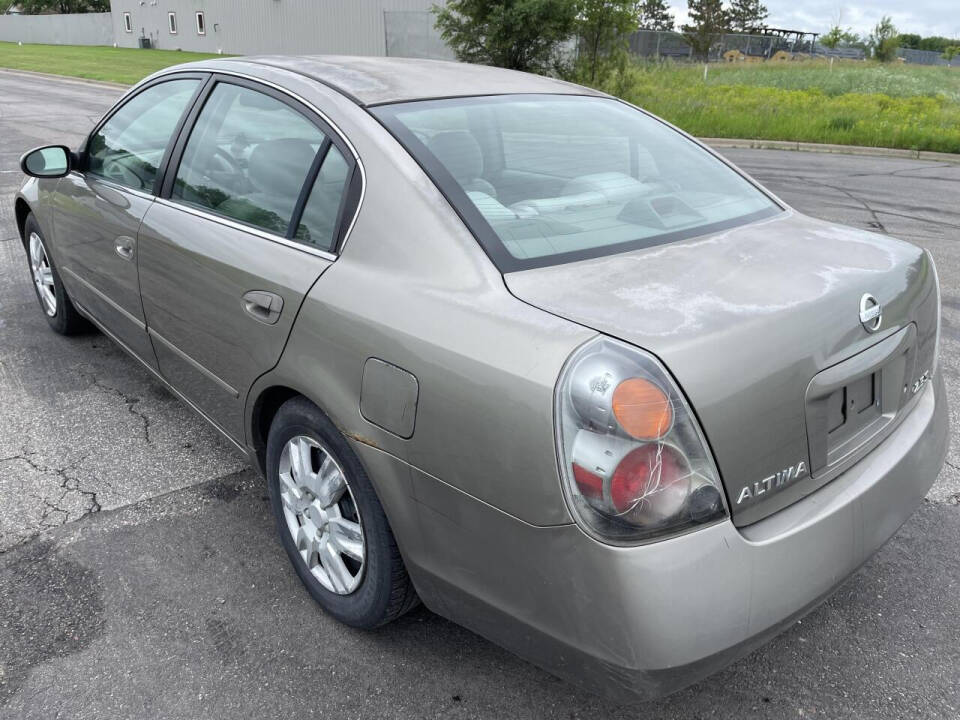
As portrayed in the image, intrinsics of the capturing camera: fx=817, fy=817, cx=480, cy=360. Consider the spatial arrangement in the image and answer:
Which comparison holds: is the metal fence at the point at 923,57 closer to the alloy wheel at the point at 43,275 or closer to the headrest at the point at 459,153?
the alloy wheel at the point at 43,275

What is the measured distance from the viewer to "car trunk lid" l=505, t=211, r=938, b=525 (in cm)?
171

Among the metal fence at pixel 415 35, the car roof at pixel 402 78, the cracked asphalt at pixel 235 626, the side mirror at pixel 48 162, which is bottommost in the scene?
the cracked asphalt at pixel 235 626

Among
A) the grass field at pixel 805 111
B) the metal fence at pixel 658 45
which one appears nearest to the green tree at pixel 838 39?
the metal fence at pixel 658 45

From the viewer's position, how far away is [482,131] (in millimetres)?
2609

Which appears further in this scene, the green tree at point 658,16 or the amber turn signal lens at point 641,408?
the green tree at point 658,16

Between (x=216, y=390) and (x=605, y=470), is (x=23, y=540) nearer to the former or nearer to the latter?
(x=216, y=390)

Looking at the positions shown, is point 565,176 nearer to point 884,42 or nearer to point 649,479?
point 649,479

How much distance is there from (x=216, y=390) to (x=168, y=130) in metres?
1.16

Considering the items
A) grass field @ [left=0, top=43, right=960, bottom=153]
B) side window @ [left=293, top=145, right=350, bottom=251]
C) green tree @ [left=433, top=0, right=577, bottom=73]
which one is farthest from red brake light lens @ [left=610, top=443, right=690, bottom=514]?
green tree @ [left=433, top=0, right=577, bottom=73]

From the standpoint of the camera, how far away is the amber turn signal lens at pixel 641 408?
1.64 m

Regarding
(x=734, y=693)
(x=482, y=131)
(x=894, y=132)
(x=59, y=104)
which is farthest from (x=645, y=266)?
(x=59, y=104)

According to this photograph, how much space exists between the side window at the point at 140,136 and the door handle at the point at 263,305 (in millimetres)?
1058

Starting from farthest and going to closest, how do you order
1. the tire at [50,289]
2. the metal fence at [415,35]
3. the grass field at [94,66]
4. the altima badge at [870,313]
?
the grass field at [94,66], the metal fence at [415,35], the tire at [50,289], the altima badge at [870,313]

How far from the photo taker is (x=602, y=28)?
16.5m
